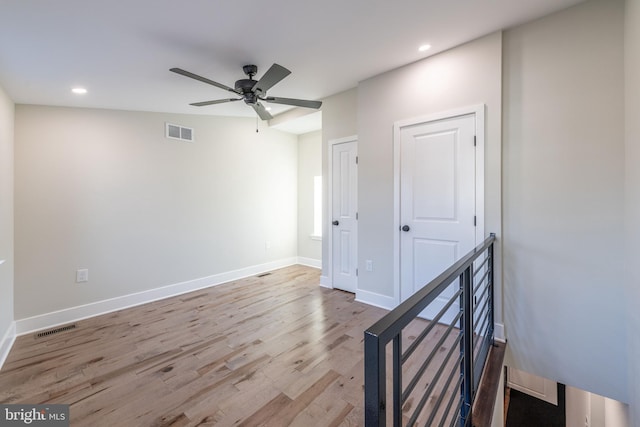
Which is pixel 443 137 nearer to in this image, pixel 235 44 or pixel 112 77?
pixel 235 44

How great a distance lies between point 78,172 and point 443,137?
3951 millimetres

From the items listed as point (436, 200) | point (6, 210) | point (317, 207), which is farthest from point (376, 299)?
point (6, 210)

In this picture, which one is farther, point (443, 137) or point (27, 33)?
point (443, 137)

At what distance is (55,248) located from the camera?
289cm

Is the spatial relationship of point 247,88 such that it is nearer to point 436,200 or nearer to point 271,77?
point 271,77

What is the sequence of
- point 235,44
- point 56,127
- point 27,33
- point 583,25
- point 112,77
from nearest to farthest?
1. point 27,33
2. point 583,25
3. point 235,44
4. point 112,77
5. point 56,127

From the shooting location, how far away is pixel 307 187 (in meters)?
5.27

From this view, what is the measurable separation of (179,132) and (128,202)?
3.77 feet

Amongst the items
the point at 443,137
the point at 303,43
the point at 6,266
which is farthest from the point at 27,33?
the point at 443,137

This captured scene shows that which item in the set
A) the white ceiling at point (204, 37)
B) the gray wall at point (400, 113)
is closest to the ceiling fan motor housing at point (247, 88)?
the white ceiling at point (204, 37)

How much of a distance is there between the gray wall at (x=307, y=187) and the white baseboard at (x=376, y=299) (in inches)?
69.3

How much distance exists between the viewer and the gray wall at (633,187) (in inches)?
65.5

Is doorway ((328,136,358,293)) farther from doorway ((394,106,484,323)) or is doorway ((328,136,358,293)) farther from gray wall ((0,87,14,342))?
gray wall ((0,87,14,342))

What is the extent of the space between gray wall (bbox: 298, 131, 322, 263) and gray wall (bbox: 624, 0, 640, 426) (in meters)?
3.87
